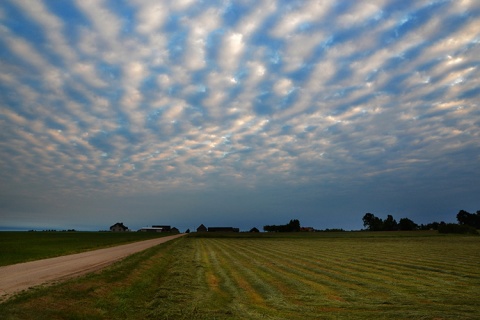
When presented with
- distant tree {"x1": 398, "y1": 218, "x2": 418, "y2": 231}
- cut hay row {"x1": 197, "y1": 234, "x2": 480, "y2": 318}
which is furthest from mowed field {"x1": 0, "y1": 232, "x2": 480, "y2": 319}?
distant tree {"x1": 398, "y1": 218, "x2": 418, "y2": 231}

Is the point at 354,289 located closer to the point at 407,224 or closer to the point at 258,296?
the point at 258,296

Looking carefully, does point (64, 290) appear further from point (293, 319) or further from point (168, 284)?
point (293, 319)

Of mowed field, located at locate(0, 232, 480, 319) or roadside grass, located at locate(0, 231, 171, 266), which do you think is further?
roadside grass, located at locate(0, 231, 171, 266)

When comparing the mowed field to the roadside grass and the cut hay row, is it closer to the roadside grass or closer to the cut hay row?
the cut hay row

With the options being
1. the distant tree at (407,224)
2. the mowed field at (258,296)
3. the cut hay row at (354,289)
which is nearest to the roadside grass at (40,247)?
the mowed field at (258,296)

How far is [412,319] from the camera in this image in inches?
437

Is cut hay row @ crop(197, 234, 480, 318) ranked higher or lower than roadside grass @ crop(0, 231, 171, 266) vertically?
lower

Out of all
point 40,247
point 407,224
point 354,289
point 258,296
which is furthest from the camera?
point 407,224

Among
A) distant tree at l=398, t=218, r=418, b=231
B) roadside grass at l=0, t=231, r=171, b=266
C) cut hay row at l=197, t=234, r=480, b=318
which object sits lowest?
cut hay row at l=197, t=234, r=480, b=318

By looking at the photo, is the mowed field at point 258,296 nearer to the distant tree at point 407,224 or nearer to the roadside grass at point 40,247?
the roadside grass at point 40,247

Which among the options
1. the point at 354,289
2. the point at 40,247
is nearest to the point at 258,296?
the point at 354,289

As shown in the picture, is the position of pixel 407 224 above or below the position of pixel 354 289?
above

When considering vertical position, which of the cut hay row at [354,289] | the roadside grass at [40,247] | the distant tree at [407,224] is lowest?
the cut hay row at [354,289]

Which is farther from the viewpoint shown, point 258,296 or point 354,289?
point 354,289
